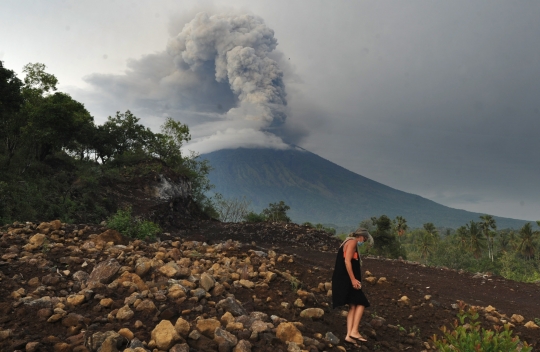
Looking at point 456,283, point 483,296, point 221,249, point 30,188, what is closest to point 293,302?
point 221,249

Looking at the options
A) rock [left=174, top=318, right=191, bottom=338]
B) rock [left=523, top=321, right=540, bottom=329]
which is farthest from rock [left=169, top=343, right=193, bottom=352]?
rock [left=523, top=321, right=540, bottom=329]

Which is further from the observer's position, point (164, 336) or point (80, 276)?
point (80, 276)

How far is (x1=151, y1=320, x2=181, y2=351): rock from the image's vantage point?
2.97 metres

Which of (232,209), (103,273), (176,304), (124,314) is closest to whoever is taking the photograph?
(124,314)

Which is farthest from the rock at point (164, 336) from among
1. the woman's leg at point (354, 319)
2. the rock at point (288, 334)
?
the woman's leg at point (354, 319)

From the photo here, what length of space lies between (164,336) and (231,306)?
1111mm

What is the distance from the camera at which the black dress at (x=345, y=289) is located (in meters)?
4.74

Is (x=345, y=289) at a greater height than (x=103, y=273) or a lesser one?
greater

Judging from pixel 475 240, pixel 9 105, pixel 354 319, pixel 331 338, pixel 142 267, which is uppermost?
pixel 9 105

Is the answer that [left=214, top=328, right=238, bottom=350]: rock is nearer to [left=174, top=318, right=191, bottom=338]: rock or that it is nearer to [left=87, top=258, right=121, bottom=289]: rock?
[left=174, top=318, right=191, bottom=338]: rock

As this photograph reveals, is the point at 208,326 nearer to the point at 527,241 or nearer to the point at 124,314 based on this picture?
the point at 124,314

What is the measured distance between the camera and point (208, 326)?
3.39 m

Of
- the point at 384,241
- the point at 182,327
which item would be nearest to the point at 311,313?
the point at 182,327

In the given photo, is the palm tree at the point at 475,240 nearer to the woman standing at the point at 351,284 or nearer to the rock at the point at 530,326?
the rock at the point at 530,326
